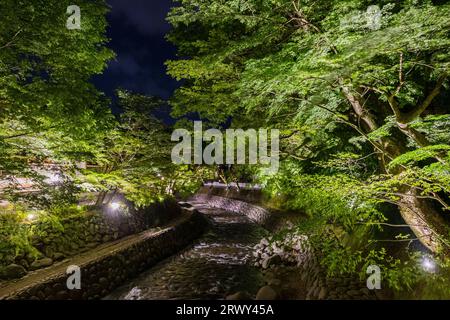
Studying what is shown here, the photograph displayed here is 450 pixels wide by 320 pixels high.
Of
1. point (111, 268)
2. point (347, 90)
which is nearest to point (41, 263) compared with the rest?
point (111, 268)

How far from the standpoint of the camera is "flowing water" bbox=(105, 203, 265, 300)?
9719 mm

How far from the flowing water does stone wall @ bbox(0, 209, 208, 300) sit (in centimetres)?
42

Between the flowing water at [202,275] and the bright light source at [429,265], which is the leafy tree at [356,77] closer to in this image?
the bright light source at [429,265]

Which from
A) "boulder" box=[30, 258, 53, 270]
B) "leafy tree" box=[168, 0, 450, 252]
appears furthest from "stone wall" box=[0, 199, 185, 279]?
"leafy tree" box=[168, 0, 450, 252]

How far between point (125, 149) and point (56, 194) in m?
5.60

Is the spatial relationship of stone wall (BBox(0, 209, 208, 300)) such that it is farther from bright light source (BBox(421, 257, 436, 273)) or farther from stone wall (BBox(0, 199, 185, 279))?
bright light source (BBox(421, 257, 436, 273))

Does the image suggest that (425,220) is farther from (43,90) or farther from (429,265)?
(43,90)

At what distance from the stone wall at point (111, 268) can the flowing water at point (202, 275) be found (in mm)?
425

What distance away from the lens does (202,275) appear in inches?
450

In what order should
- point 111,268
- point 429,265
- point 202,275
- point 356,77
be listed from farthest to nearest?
point 202,275
point 111,268
point 429,265
point 356,77

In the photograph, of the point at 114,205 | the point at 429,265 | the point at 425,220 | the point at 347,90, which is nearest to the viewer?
the point at 429,265

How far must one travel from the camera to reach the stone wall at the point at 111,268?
7695 mm

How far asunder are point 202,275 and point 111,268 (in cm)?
389
